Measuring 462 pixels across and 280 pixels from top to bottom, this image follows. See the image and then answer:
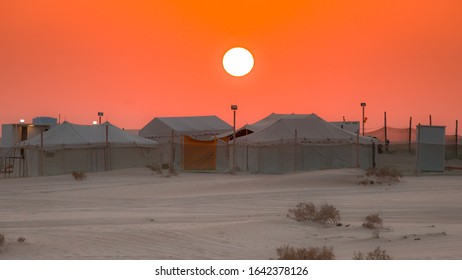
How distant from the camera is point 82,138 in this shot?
122 ft

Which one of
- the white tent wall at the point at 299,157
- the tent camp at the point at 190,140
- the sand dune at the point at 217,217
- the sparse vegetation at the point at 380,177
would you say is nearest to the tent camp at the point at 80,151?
the tent camp at the point at 190,140

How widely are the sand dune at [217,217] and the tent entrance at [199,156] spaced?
7147 mm

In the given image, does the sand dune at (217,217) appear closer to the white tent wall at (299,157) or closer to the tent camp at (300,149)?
the white tent wall at (299,157)

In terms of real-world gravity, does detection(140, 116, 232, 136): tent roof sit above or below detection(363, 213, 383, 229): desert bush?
above

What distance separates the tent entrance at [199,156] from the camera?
123ft

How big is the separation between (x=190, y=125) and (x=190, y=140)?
18.0 metres

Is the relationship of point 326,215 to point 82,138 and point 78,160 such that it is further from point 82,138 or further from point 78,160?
point 82,138

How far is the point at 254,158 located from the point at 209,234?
2157 centimetres

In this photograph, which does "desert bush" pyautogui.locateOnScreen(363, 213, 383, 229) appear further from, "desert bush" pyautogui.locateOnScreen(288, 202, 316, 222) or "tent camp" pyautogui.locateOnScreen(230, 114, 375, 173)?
"tent camp" pyautogui.locateOnScreen(230, 114, 375, 173)

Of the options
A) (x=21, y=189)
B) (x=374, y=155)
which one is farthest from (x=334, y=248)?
(x=374, y=155)

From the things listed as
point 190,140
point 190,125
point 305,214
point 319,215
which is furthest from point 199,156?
point 319,215

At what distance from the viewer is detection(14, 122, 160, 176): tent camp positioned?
35688mm

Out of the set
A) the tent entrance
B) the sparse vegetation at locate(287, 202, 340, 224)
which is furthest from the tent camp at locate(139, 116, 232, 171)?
the sparse vegetation at locate(287, 202, 340, 224)

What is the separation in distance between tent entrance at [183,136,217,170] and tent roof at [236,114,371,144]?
1566mm
